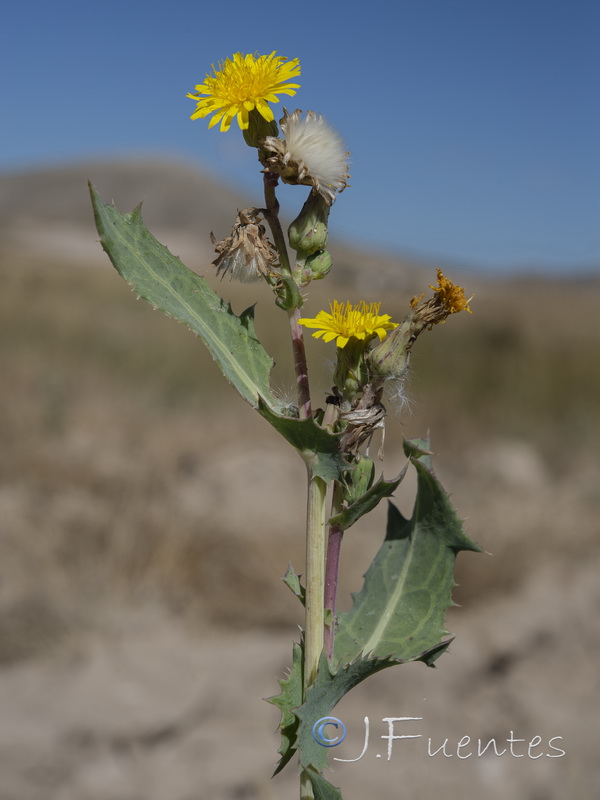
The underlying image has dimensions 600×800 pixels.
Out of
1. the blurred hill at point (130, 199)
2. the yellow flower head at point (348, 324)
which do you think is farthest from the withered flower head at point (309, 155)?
the blurred hill at point (130, 199)

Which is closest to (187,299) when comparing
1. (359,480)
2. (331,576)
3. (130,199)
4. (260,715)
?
(359,480)

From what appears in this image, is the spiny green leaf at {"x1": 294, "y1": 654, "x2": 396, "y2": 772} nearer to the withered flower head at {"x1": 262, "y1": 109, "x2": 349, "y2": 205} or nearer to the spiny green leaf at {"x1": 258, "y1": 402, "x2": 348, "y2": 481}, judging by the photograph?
the spiny green leaf at {"x1": 258, "y1": 402, "x2": 348, "y2": 481}

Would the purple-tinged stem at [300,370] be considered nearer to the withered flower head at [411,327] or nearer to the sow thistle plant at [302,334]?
the sow thistle plant at [302,334]

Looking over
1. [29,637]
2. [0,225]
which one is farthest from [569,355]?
[0,225]

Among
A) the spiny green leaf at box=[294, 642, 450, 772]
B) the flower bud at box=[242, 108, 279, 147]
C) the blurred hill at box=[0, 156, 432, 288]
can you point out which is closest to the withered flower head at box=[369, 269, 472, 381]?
the flower bud at box=[242, 108, 279, 147]

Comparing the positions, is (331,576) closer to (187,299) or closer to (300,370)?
(300,370)

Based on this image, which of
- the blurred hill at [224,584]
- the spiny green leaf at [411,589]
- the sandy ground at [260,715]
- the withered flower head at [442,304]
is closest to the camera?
the withered flower head at [442,304]
